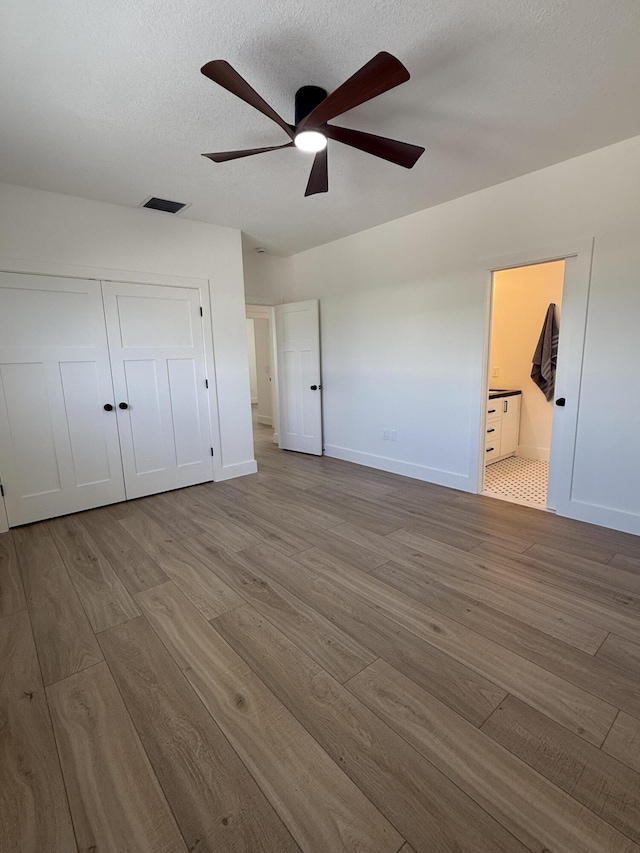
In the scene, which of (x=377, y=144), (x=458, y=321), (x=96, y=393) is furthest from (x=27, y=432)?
(x=458, y=321)

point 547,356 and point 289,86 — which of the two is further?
point 547,356

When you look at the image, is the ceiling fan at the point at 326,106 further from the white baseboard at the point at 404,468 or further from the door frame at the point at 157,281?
the white baseboard at the point at 404,468

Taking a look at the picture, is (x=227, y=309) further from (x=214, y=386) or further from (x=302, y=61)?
(x=302, y=61)

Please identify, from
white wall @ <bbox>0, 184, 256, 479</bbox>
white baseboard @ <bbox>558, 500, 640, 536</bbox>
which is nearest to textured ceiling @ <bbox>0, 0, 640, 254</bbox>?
white wall @ <bbox>0, 184, 256, 479</bbox>

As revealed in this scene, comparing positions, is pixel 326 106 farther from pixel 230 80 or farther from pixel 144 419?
pixel 144 419

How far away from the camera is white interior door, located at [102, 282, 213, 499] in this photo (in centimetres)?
351

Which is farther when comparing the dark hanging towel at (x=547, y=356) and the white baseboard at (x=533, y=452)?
the white baseboard at (x=533, y=452)

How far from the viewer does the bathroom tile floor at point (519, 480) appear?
11.6 feet

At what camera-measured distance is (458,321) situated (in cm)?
356

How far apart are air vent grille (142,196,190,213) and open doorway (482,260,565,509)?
3281 mm

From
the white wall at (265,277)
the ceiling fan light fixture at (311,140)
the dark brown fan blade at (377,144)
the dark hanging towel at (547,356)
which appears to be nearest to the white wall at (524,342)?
the dark hanging towel at (547,356)

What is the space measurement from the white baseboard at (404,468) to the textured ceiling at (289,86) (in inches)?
102

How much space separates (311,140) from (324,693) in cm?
259

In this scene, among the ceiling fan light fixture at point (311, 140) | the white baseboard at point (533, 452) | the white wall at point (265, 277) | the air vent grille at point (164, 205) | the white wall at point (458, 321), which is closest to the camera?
the ceiling fan light fixture at point (311, 140)
